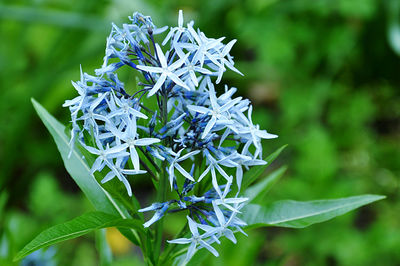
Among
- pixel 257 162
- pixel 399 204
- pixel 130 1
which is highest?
pixel 130 1

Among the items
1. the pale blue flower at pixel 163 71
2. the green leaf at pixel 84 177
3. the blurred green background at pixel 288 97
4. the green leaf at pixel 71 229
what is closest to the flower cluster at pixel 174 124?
the pale blue flower at pixel 163 71

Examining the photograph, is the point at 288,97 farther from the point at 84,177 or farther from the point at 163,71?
the point at 163,71

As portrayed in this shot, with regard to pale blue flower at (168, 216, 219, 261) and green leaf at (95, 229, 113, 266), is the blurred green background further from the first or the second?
pale blue flower at (168, 216, 219, 261)

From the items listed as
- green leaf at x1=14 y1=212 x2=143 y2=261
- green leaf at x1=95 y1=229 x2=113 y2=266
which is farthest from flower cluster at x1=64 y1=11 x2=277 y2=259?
green leaf at x1=95 y1=229 x2=113 y2=266

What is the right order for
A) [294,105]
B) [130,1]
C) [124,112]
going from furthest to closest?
[294,105] → [130,1] → [124,112]

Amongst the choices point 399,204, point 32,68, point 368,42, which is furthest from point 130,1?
point 399,204

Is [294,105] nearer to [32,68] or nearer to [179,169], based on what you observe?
[32,68]

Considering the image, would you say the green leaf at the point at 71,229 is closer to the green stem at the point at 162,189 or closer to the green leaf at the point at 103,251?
the green stem at the point at 162,189

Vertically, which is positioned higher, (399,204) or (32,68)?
(32,68)
